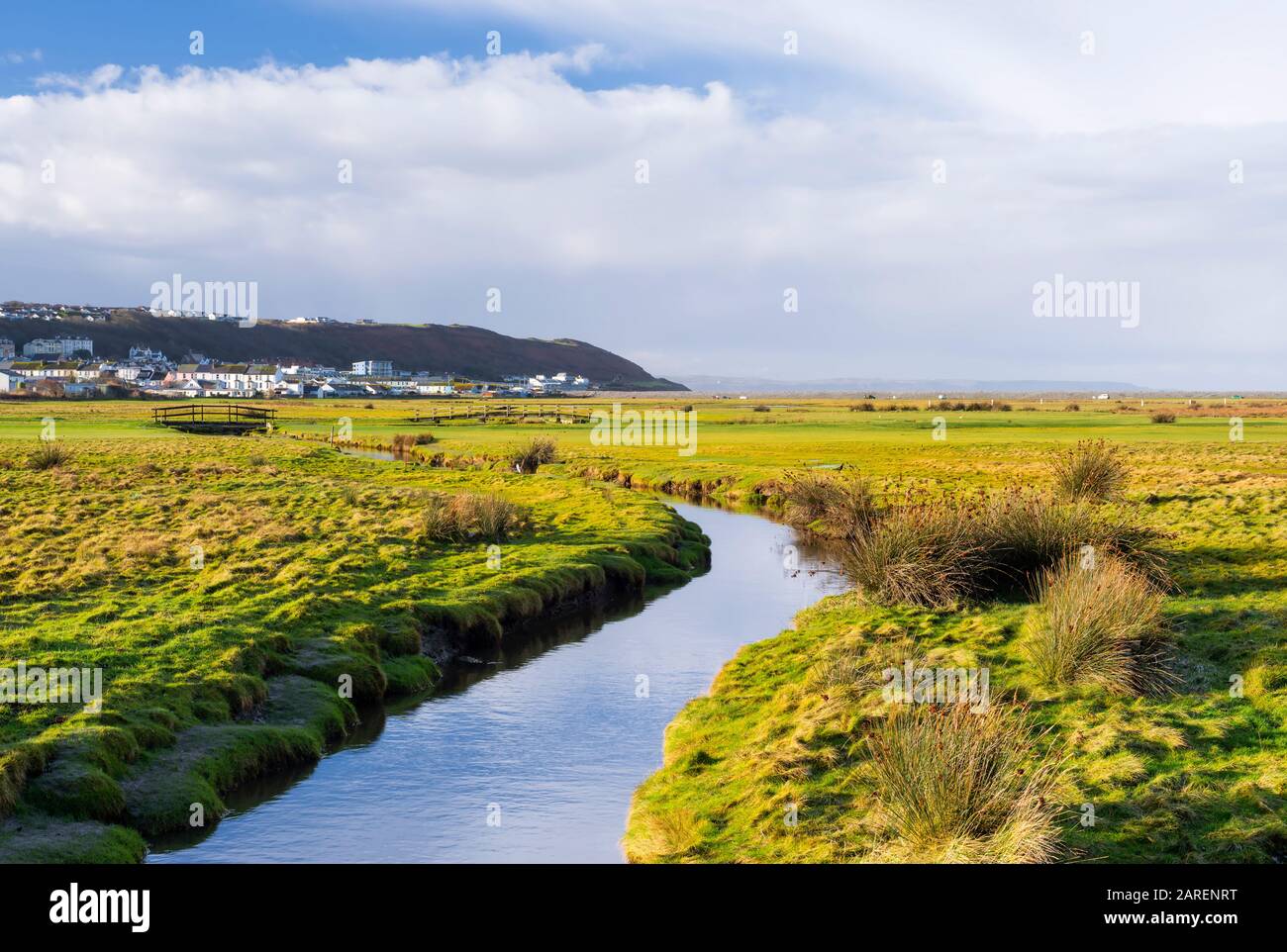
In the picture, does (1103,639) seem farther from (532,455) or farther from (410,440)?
(410,440)

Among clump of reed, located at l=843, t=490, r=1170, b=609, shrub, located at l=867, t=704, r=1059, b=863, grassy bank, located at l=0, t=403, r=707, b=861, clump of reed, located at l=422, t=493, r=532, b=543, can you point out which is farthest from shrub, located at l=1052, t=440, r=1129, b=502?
shrub, located at l=867, t=704, r=1059, b=863

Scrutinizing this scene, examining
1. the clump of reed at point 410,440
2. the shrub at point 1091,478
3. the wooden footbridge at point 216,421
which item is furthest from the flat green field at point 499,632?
the wooden footbridge at point 216,421

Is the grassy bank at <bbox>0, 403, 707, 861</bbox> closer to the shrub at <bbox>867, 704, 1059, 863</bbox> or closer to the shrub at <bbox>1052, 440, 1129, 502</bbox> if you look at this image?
the shrub at <bbox>867, 704, 1059, 863</bbox>

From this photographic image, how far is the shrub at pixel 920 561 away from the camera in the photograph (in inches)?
847

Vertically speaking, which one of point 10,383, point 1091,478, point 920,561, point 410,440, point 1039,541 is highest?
point 10,383

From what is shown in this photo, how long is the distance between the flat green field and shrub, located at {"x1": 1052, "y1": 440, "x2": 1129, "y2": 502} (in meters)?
1.84

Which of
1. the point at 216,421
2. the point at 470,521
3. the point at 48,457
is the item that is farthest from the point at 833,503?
the point at 216,421

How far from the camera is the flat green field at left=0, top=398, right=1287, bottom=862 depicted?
466 inches

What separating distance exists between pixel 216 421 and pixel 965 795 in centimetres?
9611

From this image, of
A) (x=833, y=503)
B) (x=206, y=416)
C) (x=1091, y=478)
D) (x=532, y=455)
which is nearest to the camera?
(x=1091, y=478)

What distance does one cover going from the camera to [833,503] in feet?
116

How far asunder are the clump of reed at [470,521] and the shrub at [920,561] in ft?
45.8

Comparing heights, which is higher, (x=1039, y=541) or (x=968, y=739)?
(x=1039, y=541)

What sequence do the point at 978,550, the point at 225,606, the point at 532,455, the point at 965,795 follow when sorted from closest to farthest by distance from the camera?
the point at 965,795 < the point at 225,606 < the point at 978,550 < the point at 532,455
